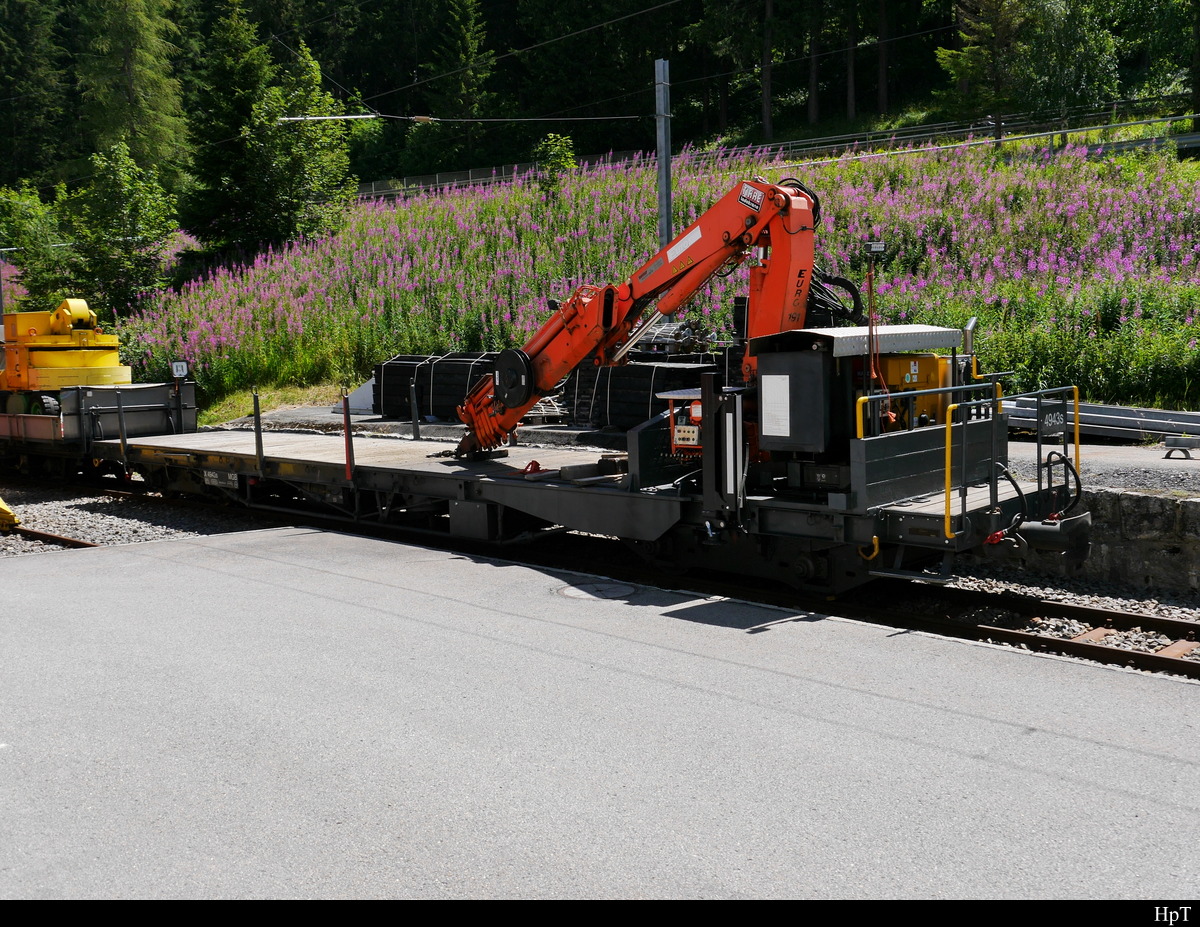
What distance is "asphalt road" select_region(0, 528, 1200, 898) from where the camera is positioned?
14.4 feet

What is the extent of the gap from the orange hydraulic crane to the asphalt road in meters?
2.75

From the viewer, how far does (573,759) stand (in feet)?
18.2

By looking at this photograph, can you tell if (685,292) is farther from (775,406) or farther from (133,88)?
(133,88)

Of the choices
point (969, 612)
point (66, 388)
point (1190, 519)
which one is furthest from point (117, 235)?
point (1190, 519)

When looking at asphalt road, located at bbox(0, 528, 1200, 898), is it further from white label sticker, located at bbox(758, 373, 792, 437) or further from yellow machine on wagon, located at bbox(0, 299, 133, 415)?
yellow machine on wagon, located at bbox(0, 299, 133, 415)

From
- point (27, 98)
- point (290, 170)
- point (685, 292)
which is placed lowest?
point (685, 292)

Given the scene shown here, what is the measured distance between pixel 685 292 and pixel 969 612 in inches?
145

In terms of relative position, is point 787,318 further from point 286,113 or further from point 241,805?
point 286,113

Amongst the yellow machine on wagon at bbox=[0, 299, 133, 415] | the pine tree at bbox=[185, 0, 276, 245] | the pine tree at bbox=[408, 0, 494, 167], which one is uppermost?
the pine tree at bbox=[408, 0, 494, 167]

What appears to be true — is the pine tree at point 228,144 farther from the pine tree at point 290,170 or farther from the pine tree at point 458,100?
the pine tree at point 458,100

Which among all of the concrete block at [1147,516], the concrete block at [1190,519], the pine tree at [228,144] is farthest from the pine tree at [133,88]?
the concrete block at [1190,519]

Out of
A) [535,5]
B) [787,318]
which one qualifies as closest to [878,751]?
[787,318]

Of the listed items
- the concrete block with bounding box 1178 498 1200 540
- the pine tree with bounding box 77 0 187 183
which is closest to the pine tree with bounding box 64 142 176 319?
the concrete block with bounding box 1178 498 1200 540

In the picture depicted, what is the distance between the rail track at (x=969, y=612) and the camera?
762cm
